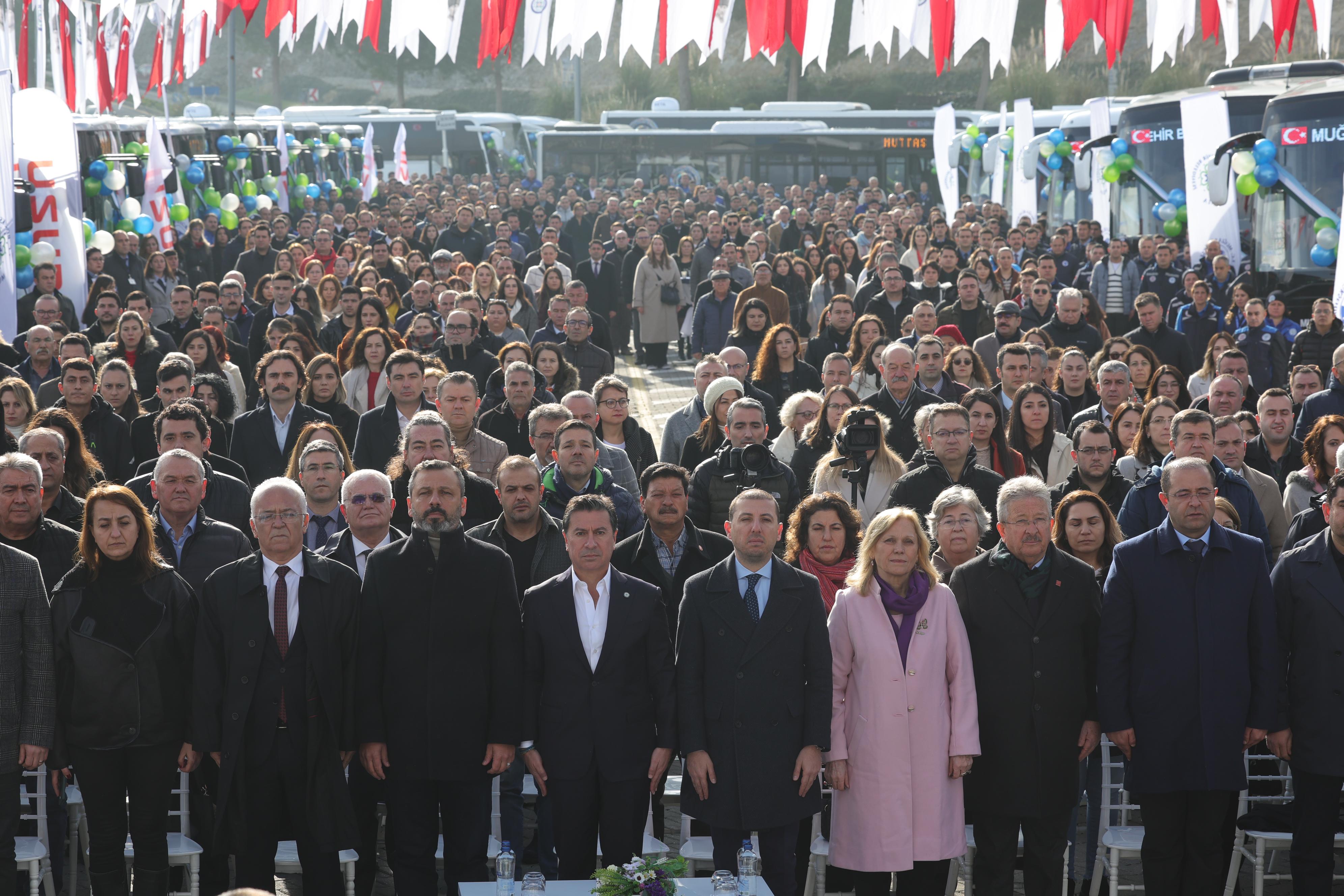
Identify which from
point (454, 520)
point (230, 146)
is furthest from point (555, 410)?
point (230, 146)

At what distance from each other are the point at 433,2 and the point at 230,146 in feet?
36.2

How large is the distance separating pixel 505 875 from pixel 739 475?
129 inches

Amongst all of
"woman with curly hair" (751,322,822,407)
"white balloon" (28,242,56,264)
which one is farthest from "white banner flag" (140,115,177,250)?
"woman with curly hair" (751,322,822,407)

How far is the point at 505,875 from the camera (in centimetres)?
454

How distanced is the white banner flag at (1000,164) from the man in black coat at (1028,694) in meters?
24.6

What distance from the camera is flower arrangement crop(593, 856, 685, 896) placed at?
168 inches

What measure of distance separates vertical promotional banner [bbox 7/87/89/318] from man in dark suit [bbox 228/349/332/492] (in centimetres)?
650

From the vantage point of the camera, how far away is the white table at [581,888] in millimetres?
4516

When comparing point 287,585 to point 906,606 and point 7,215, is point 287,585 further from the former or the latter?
point 7,215

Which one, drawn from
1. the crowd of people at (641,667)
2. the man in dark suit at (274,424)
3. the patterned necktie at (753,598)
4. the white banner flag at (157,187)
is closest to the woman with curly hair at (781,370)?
the man in dark suit at (274,424)

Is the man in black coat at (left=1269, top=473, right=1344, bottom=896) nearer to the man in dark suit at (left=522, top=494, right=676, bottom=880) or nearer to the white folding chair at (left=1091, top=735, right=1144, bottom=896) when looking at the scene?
the white folding chair at (left=1091, top=735, right=1144, bottom=896)

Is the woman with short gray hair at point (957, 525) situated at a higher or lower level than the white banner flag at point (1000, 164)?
lower

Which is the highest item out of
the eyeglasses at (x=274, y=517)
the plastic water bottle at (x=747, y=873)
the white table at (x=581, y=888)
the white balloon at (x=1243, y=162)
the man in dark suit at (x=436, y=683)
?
the white balloon at (x=1243, y=162)

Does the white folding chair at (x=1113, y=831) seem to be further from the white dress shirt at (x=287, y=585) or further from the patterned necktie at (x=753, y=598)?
the white dress shirt at (x=287, y=585)
